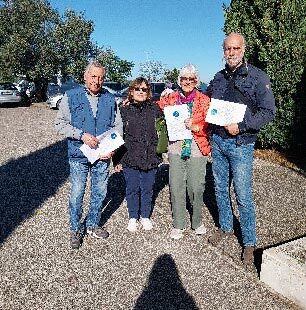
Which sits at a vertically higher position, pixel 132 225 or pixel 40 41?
pixel 40 41

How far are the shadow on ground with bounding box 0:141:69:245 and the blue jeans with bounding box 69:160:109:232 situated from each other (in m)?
1.03

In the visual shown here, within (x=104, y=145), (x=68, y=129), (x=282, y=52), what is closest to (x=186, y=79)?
(x=104, y=145)

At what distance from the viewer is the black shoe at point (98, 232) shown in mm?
4590

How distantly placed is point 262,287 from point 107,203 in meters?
2.82

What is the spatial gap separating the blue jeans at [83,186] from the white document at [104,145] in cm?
17

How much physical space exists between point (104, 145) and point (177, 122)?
2.71 ft

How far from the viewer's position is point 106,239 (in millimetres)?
4602

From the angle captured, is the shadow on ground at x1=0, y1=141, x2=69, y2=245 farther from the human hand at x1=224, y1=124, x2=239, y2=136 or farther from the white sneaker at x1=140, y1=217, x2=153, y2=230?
the human hand at x1=224, y1=124, x2=239, y2=136

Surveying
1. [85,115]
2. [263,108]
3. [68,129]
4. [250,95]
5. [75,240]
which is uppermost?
[250,95]

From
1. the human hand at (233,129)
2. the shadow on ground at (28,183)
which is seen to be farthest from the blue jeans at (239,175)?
the shadow on ground at (28,183)

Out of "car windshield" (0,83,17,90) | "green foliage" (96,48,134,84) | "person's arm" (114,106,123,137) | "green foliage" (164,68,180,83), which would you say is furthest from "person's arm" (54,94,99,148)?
"green foliage" (96,48,134,84)

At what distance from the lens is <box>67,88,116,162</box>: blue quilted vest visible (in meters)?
3.99

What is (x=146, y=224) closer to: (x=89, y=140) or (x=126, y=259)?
(x=126, y=259)

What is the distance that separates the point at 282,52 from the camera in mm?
7586
